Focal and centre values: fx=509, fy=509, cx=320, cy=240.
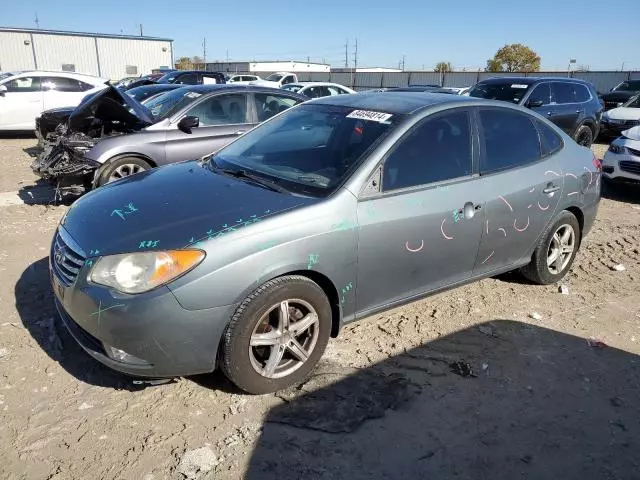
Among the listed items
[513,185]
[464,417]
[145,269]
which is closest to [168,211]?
[145,269]

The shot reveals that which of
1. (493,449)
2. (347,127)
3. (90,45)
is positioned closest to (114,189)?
(347,127)

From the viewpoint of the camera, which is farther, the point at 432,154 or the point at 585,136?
the point at 585,136

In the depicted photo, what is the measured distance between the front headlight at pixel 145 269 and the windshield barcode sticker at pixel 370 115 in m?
1.62

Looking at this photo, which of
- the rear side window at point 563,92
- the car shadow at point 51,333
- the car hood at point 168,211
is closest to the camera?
the car hood at point 168,211

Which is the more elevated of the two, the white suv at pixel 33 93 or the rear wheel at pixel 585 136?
the white suv at pixel 33 93

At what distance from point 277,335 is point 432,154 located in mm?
1634

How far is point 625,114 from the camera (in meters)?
13.3

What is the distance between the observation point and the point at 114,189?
349 cm

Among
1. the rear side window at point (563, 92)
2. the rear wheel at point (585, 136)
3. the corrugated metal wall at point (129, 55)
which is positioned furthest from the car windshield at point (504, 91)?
the corrugated metal wall at point (129, 55)

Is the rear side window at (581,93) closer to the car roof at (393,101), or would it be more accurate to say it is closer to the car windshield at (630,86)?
the car windshield at (630,86)

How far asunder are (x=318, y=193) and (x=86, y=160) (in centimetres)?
436

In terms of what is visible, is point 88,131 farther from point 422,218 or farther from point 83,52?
A: point 83,52

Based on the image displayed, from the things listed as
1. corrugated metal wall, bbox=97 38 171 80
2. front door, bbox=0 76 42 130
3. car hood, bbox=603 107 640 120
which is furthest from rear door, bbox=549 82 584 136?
corrugated metal wall, bbox=97 38 171 80

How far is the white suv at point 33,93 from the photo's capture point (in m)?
12.4
